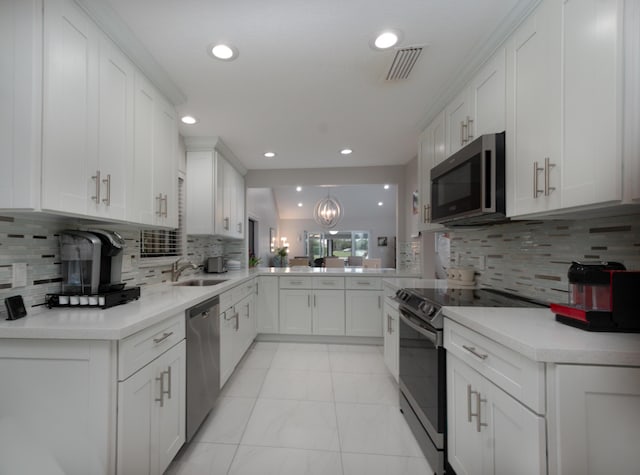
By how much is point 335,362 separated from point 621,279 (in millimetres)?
2481

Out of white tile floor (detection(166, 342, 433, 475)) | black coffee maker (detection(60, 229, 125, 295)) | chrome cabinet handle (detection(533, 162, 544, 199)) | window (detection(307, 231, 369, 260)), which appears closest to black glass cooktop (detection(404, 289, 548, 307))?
chrome cabinet handle (detection(533, 162, 544, 199))

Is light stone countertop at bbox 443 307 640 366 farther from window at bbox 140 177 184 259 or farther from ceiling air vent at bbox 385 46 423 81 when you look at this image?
window at bbox 140 177 184 259

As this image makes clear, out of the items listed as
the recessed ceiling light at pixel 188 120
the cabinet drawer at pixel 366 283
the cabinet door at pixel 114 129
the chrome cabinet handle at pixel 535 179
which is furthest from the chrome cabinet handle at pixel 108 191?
the cabinet drawer at pixel 366 283

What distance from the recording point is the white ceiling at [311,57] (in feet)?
4.50

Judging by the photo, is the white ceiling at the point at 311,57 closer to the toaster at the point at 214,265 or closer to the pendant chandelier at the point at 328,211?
the toaster at the point at 214,265

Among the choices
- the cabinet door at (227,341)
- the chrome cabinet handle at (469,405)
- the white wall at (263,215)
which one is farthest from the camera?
the white wall at (263,215)

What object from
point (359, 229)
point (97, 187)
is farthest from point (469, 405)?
point (359, 229)

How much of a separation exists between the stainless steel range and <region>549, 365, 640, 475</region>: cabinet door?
23.9 inches

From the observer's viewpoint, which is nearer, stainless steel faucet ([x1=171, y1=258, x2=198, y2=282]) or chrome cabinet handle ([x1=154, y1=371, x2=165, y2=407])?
chrome cabinet handle ([x1=154, y1=371, x2=165, y2=407])

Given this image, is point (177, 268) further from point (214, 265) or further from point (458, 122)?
point (458, 122)

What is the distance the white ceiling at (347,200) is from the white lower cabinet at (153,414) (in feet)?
25.3

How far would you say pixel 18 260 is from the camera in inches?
52.1

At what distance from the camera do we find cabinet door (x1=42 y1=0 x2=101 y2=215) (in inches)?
43.8

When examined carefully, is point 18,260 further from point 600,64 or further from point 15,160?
point 600,64
